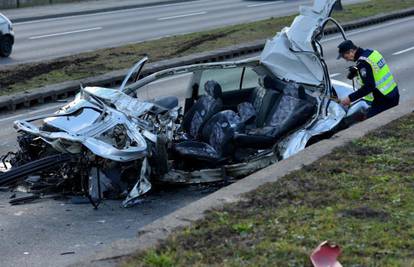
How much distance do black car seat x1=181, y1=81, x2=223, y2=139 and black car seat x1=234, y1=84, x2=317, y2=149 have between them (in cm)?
55

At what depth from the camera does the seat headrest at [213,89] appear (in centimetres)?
1050

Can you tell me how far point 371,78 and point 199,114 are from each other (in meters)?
2.48

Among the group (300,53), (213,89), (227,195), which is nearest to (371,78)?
(300,53)

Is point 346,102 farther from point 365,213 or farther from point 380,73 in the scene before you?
point 365,213

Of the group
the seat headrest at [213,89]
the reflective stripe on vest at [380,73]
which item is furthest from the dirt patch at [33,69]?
the reflective stripe on vest at [380,73]

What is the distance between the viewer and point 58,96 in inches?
634

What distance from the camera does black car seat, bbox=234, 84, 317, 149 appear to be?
977cm

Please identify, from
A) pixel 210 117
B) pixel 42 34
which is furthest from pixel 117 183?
pixel 42 34

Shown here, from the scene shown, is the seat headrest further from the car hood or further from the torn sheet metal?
the torn sheet metal

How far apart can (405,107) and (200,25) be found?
1774 centimetres

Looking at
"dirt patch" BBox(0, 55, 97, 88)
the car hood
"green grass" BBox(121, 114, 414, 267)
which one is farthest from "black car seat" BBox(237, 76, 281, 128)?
"dirt patch" BBox(0, 55, 97, 88)

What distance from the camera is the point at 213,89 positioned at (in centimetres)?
1051

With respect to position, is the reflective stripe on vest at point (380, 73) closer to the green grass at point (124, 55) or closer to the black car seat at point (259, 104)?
the black car seat at point (259, 104)

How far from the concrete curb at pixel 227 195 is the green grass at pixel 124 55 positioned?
813cm
